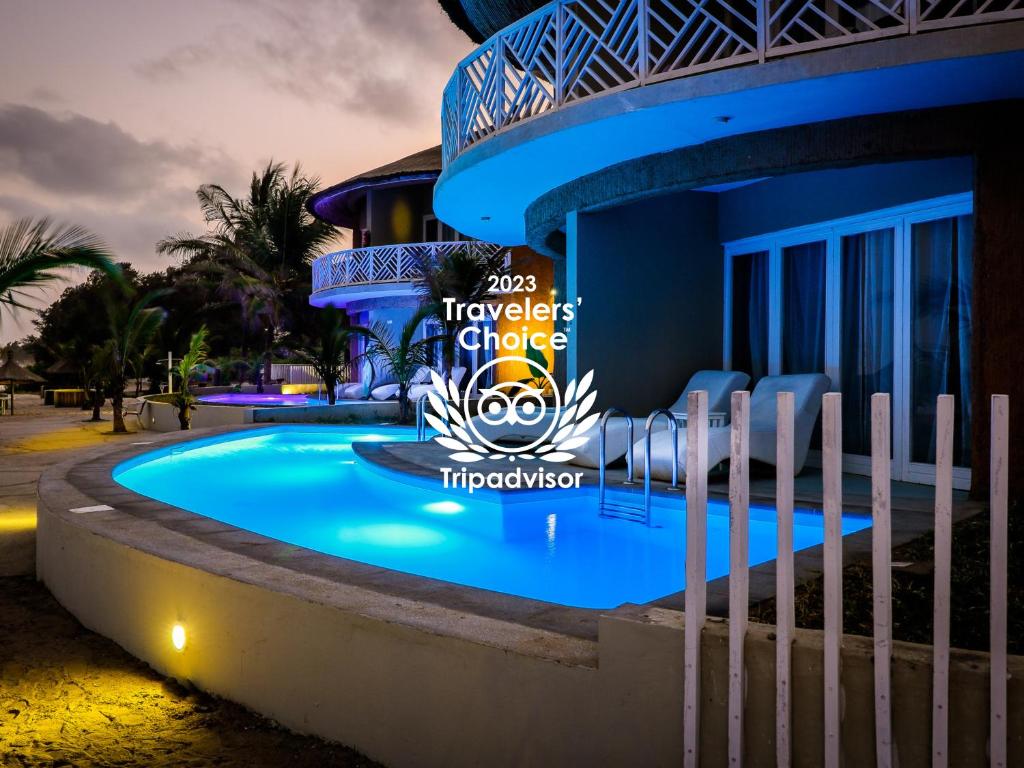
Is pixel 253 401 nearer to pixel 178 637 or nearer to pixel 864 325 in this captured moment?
pixel 864 325

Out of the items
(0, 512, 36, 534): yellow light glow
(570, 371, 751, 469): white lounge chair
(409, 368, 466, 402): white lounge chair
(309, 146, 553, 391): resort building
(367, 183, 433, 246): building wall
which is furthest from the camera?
(367, 183, 433, 246): building wall

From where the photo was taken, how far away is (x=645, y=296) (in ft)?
29.6

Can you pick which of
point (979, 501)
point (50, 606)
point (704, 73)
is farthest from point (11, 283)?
point (979, 501)

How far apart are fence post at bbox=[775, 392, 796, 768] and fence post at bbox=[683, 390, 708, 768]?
195mm

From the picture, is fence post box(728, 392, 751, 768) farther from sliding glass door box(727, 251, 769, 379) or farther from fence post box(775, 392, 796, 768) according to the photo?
sliding glass door box(727, 251, 769, 379)

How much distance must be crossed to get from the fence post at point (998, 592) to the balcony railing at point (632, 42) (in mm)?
4127

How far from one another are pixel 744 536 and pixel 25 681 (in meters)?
3.10

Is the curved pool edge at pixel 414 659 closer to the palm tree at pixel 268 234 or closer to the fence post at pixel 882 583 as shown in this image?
the fence post at pixel 882 583

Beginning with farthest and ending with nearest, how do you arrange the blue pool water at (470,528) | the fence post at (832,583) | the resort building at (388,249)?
the resort building at (388,249) < the blue pool water at (470,528) < the fence post at (832,583)

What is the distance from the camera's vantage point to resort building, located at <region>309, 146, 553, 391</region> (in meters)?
19.8

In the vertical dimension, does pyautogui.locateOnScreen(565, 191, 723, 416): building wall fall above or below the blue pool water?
above

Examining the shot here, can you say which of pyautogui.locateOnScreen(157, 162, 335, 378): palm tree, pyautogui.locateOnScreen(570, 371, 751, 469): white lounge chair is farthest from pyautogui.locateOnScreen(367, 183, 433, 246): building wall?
pyautogui.locateOnScreen(570, 371, 751, 469): white lounge chair

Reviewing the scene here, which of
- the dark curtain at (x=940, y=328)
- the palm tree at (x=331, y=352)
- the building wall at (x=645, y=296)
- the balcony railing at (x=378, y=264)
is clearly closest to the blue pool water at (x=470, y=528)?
the dark curtain at (x=940, y=328)

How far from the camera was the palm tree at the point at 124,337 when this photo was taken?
1418cm
